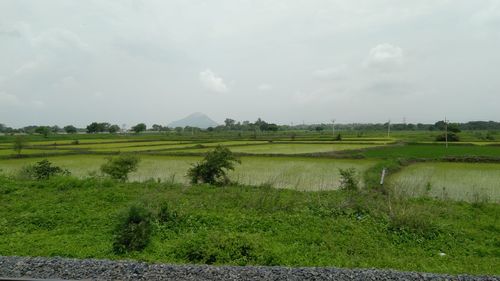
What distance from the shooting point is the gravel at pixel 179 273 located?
14.7 feet

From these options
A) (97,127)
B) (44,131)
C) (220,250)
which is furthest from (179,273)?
(97,127)

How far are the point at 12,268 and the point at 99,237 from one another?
2.12 m

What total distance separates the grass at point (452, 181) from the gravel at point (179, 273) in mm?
7581

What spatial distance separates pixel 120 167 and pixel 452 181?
1543 cm

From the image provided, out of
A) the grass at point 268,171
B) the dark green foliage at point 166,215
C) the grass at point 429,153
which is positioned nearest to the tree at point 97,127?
the grass at point 268,171

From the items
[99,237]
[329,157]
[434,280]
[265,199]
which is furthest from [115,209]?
[329,157]

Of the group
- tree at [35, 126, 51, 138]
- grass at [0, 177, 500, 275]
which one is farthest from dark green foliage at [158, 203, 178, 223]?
tree at [35, 126, 51, 138]

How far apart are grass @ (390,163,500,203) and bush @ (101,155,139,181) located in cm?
1142

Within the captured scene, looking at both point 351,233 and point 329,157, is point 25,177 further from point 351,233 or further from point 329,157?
point 329,157

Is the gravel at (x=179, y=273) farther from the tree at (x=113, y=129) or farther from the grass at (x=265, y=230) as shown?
the tree at (x=113, y=129)

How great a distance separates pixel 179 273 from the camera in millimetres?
4598

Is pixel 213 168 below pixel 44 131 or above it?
below

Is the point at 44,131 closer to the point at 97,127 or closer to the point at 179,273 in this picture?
the point at 97,127

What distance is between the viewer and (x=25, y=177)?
44.7 ft
